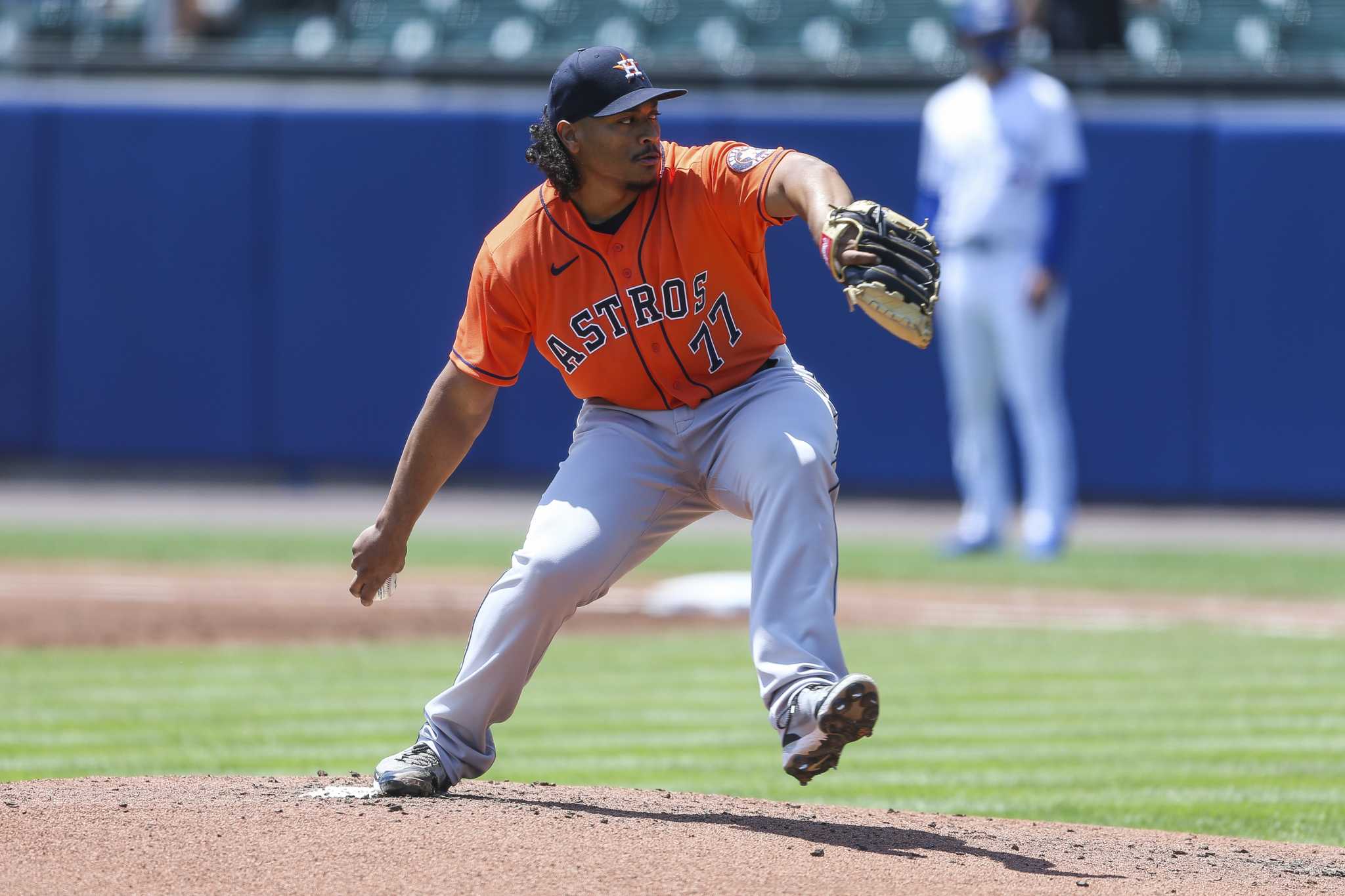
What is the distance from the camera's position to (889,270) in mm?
3424

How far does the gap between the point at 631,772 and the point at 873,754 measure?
864mm

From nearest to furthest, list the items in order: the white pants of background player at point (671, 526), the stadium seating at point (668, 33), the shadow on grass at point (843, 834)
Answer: the shadow on grass at point (843, 834), the white pants of background player at point (671, 526), the stadium seating at point (668, 33)

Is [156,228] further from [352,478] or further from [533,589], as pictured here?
[533,589]

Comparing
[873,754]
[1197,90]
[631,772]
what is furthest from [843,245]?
[1197,90]

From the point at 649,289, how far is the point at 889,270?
2.16 ft

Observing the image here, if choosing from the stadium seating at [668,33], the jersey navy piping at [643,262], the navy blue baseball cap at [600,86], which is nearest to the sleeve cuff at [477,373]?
the jersey navy piping at [643,262]

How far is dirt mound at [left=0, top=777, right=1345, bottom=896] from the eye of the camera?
10.7ft

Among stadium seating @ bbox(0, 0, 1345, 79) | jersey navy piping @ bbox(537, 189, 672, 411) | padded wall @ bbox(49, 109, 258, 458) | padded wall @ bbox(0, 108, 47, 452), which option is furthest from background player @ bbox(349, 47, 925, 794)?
padded wall @ bbox(0, 108, 47, 452)

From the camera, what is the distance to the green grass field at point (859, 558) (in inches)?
368

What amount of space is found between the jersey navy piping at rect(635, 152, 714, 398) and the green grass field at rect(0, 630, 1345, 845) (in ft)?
4.52

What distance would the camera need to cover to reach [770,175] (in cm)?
384

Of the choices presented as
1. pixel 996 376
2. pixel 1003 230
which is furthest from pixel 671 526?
pixel 996 376

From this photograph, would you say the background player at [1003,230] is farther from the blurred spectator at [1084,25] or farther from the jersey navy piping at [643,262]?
the jersey navy piping at [643,262]

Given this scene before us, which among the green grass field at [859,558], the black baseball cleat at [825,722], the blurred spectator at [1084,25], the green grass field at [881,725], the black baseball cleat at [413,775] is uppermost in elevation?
the blurred spectator at [1084,25]
